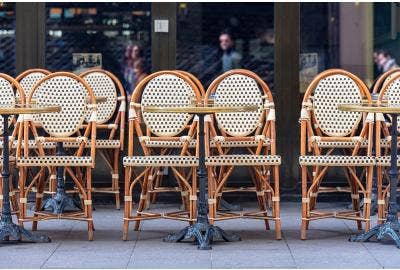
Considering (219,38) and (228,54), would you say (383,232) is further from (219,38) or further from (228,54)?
(219,38)

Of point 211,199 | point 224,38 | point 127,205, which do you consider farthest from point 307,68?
point 127,205

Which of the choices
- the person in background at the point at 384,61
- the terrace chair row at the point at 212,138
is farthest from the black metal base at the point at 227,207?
the person in background at the point at 384,61

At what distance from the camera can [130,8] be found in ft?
31.1

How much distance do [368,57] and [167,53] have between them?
1981 millimetres

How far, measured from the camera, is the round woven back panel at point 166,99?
7.93 metres

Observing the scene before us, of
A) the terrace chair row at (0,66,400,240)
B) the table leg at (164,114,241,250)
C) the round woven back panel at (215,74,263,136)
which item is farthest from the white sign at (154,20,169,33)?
the table leg at (164,114,241,250)

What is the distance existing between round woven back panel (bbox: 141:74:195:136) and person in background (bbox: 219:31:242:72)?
1474 millimetres

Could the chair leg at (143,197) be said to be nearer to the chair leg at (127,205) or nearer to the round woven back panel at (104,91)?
the chair leg at (127,205)

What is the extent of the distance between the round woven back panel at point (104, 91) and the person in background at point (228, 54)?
112 centimetres

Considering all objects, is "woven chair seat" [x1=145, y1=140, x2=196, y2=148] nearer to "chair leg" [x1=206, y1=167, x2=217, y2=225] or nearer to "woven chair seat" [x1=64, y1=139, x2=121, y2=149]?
"woven chair seat" [x1=64, y1=139, x2=121, y2=149]

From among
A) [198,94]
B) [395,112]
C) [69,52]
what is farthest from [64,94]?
[395,112]

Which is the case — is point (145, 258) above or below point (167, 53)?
below

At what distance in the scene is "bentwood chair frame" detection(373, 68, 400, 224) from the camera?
741 centimetres

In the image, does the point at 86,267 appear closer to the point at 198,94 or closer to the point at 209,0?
the point at 198,94
